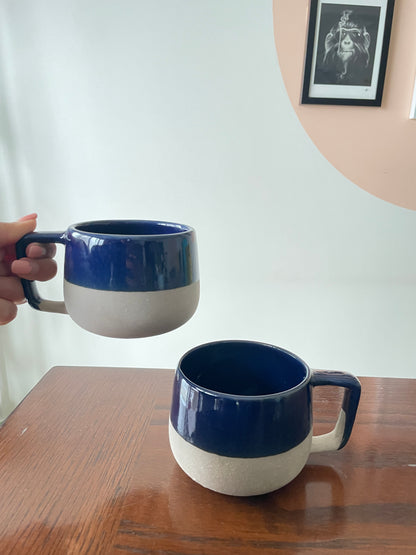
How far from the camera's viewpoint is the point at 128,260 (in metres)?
0.35

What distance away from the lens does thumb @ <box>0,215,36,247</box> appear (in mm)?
440

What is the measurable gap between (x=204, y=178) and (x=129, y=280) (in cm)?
72

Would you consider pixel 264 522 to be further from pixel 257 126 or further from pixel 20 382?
pixel 20 382

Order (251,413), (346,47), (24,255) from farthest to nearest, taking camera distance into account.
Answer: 1. (346,47)
2. (24,255)
3. (251,413)

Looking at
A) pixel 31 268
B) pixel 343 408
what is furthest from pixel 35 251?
pixel 343 408

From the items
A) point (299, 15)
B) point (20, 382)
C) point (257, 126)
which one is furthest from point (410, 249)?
point (20, 382)

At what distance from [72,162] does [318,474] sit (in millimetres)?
924

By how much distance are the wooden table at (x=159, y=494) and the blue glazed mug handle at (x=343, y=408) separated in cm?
3

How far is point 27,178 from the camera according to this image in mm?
1032

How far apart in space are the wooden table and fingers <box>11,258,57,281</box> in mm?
182

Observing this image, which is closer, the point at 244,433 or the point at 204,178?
the point at 244,433

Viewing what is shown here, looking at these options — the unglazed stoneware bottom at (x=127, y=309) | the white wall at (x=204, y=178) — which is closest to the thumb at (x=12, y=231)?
the unglazed stoneware bottom at (x=127, y=309)

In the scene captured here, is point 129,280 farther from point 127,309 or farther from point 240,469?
point 240,469

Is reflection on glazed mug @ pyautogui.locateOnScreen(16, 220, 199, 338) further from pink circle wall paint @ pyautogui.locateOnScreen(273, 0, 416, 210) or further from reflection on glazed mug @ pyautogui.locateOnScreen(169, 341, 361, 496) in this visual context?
pink circle wall paint @ pyautogui.locateOnScreen(273, 0, 416, 210)
